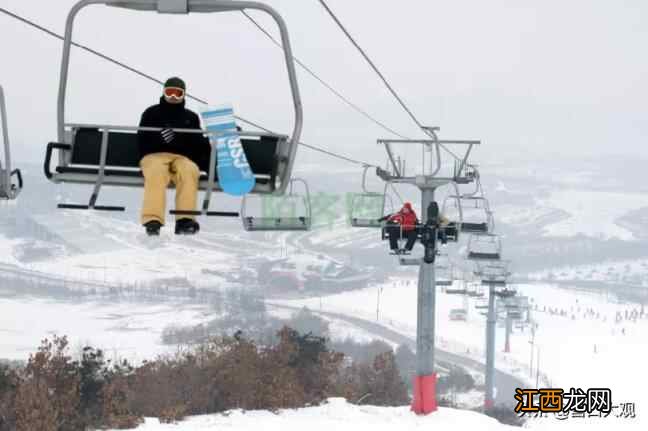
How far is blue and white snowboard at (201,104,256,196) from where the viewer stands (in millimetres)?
8211

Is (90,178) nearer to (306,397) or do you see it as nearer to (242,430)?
(242,430)

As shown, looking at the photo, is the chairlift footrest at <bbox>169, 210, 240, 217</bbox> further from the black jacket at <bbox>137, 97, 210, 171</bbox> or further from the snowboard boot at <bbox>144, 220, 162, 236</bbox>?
the black jacket at <bbox>137, 97, 210, 171</bbox>

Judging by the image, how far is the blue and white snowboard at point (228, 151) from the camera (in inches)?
323

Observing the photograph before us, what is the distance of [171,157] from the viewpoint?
28.2 ft

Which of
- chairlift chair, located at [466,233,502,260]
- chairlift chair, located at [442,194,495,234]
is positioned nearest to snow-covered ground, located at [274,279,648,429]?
chairlift chair, located at [466,233,502,260]

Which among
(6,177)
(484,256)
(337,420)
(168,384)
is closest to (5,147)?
(6,177)

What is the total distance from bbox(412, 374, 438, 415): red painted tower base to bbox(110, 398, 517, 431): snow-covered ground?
345 mm

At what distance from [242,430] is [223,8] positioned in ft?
67.1

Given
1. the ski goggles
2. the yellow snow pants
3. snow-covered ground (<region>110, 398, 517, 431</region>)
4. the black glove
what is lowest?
snow-covered ground (<region>110, 398, 517, 431</region>)

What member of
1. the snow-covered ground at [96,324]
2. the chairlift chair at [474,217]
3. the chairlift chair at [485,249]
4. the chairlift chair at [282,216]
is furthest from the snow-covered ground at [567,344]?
the chairlift chair at [282,216]

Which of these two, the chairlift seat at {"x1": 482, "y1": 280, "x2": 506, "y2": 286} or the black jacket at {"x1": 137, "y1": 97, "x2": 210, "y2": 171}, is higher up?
the black jacket at {"x1": 137, "y1": 97, "x2": 210, "y2": 171}

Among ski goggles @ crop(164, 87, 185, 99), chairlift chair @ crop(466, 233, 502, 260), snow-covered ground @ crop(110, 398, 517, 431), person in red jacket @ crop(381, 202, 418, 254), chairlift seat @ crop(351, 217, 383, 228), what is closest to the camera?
ski goggles @ crop(164, 87, 185, 99)

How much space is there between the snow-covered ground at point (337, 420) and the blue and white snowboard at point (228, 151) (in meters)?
18.7

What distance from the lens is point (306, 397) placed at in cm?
3572
